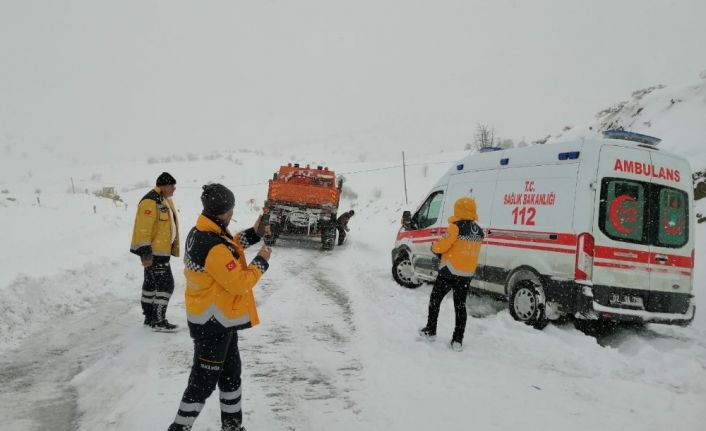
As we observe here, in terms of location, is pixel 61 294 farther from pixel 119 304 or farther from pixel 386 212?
pixel 386 212

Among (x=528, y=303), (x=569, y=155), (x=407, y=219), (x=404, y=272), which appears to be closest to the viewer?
(x=569, y=155)

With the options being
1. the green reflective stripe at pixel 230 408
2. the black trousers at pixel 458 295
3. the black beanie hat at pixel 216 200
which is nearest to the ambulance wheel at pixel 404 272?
the black trousers at pixel 458 295

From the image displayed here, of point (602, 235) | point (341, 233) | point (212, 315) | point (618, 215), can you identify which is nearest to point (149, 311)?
point (212, 315)

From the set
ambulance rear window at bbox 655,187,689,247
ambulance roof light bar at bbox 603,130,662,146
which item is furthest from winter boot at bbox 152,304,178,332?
ambulance rear window at bbox 655,187,689,247

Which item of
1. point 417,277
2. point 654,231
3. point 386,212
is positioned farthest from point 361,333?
point 386,212

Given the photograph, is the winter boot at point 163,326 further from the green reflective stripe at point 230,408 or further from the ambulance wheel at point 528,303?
the ambulance wheel at point 528,303

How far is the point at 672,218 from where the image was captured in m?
6.00

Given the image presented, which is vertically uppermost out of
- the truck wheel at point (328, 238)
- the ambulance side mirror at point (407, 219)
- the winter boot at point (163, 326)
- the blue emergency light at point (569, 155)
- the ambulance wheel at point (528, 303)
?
the blue emergency light at point (569, 155)

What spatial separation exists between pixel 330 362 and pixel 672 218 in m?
4.91

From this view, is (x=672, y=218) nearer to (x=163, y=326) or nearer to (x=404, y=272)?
(x=404, y=272)

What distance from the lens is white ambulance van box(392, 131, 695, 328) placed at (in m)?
5.63

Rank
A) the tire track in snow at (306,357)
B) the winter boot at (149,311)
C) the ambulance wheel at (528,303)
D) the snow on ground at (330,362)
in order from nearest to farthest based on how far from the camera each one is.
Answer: the snow on ground at (330,362)
the tire track in snow at (306,357)
the winter boot at (149,311)
the ambulance wheel at (528,303)

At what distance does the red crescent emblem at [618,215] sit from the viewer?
5711mm

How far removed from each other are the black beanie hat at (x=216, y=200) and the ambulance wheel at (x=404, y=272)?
6415 mm
